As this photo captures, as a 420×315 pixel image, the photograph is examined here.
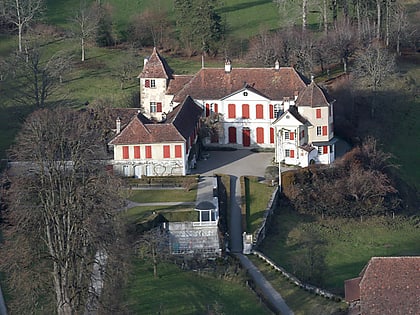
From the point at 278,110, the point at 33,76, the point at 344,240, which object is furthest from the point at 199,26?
the point at 344,240

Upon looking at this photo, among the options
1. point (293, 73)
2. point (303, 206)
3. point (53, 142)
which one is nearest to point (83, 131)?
point (53, 142)

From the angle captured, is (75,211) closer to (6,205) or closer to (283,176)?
(6,205)

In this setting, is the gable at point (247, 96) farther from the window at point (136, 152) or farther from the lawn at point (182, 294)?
the lawn at point (182, 294)

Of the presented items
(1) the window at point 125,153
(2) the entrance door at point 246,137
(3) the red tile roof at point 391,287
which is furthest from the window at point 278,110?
(3) the red tile roof at point 391,287

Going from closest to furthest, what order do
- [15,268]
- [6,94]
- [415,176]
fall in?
[15,268], [415,176], [6,94]

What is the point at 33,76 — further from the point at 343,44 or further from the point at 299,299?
the point at 299,299

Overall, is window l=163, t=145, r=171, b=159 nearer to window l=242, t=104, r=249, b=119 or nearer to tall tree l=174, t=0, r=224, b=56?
window l=242, t=104, r=249, b=119
